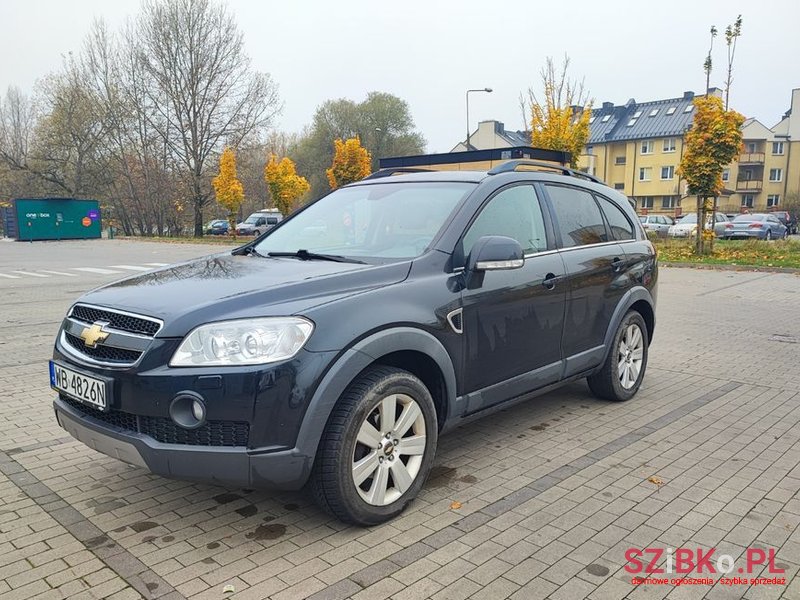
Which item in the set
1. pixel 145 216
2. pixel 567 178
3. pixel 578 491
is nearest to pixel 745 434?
pixel 578 491

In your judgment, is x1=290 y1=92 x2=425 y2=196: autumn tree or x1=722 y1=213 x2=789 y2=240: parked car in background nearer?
x1=722 y1=213 x2=789 y2=240: parked car in background

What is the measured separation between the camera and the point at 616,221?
5348mm

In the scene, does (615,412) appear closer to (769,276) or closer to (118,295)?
(118,295)

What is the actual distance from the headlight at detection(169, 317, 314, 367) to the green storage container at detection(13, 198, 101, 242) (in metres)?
41.9

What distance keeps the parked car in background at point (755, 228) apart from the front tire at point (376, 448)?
30741mm

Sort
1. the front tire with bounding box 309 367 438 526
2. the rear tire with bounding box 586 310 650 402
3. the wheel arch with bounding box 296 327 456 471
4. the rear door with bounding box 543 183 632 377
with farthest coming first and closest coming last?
the rear tire with bounding box 586 310 650 402
the rear door with bounding box 543 183 632 377
the front tire with bounding box 309 367 438 526
the wheel arch with bounding box 296 327 456 471

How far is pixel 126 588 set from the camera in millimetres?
2637

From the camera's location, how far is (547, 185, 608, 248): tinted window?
4.59 m

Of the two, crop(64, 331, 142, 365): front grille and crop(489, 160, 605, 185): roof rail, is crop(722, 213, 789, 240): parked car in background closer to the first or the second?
crop(489, 160, 605, 185): roof rail

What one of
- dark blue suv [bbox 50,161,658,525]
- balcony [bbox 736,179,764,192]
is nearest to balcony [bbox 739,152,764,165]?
balcony [bbox 736,179,764,192]

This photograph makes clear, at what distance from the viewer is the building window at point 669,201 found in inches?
2380

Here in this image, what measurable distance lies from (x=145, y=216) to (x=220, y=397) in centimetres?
4977

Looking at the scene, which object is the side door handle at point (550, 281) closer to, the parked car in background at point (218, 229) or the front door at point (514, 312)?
the front door at point (514, 312)

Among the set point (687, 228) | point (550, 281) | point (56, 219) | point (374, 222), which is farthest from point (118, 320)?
point (56, 219)
